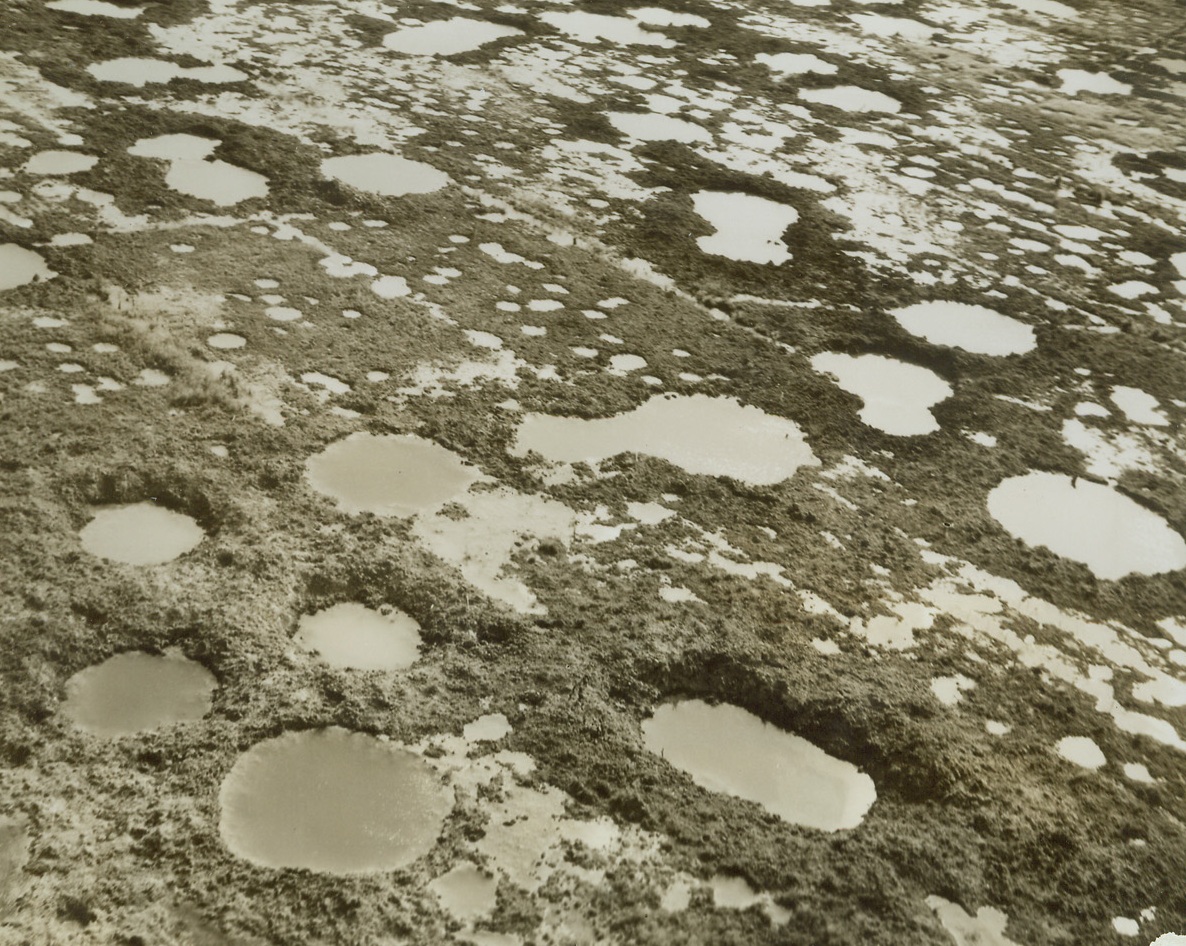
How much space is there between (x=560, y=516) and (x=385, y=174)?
1.43 metres

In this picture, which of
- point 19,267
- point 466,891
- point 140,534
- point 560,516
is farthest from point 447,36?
point 466,891

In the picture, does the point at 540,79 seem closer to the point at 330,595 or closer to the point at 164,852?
the point at 330,595

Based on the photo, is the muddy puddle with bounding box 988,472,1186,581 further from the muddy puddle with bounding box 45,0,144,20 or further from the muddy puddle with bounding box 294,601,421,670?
the muddy puddle with bounding box 45,0,144,20

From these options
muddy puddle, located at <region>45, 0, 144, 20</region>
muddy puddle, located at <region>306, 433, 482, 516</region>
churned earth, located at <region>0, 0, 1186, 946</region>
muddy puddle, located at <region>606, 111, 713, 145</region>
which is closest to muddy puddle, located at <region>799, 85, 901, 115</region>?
churned earth, located at <region>0, 0, 1186, 946</region>

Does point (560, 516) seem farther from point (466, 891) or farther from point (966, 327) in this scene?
point (966, 327)

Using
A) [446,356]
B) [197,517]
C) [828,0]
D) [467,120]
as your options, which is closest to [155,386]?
[197,517]

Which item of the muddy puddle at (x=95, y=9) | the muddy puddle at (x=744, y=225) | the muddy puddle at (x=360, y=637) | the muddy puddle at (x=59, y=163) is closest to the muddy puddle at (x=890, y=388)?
the muddy puddle at (x=744, y=225)

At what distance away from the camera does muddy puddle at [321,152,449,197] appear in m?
2.83

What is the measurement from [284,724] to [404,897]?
0.99 feet

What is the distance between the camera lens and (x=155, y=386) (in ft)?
6.59

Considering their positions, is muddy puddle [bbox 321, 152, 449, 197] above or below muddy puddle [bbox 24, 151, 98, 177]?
below

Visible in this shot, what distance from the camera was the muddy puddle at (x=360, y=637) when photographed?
1.55m

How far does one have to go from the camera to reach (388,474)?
1.91 metres

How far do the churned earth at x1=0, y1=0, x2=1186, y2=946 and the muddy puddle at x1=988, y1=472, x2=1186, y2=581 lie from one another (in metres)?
0.01
